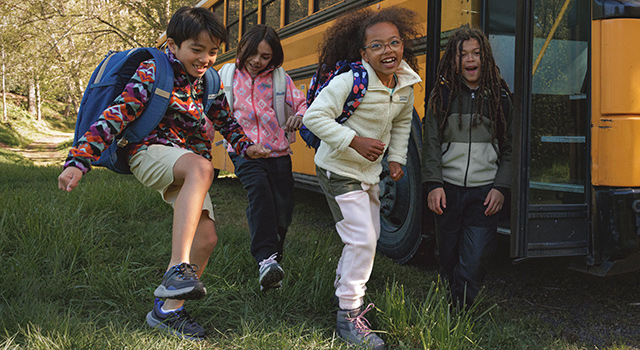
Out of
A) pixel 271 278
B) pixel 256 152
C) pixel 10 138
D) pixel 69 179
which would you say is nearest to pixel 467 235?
pixel 271 278

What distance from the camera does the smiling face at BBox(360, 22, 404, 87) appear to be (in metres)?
2.29

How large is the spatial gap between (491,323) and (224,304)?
1.17m

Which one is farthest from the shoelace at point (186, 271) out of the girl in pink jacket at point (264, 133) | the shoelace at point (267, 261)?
the girl in pink jacket at point (264, 133)

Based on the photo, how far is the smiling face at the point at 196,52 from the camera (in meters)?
2.21

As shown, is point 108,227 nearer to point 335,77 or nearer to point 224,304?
point 224,304

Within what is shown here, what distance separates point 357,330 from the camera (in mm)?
2213

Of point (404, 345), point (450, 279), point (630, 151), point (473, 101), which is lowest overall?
point (404, 345)

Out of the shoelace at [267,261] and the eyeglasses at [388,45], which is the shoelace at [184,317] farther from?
the eyeglasses at [388,45]

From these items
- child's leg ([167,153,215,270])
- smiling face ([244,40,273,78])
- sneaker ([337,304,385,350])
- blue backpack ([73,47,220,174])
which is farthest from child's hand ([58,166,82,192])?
smiling face ([244,40,273,78])

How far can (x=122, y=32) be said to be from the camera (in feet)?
43.9

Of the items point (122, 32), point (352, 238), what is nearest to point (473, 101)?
point (352, 238)

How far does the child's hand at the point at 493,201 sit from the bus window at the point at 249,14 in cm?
367

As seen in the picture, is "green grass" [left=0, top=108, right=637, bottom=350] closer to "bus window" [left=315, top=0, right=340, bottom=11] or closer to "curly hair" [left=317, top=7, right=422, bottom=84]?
"curly hair" [left=317, top=7, right=422, bottom=84]

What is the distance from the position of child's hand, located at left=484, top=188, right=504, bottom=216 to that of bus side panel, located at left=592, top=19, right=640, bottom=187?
1.44ft
